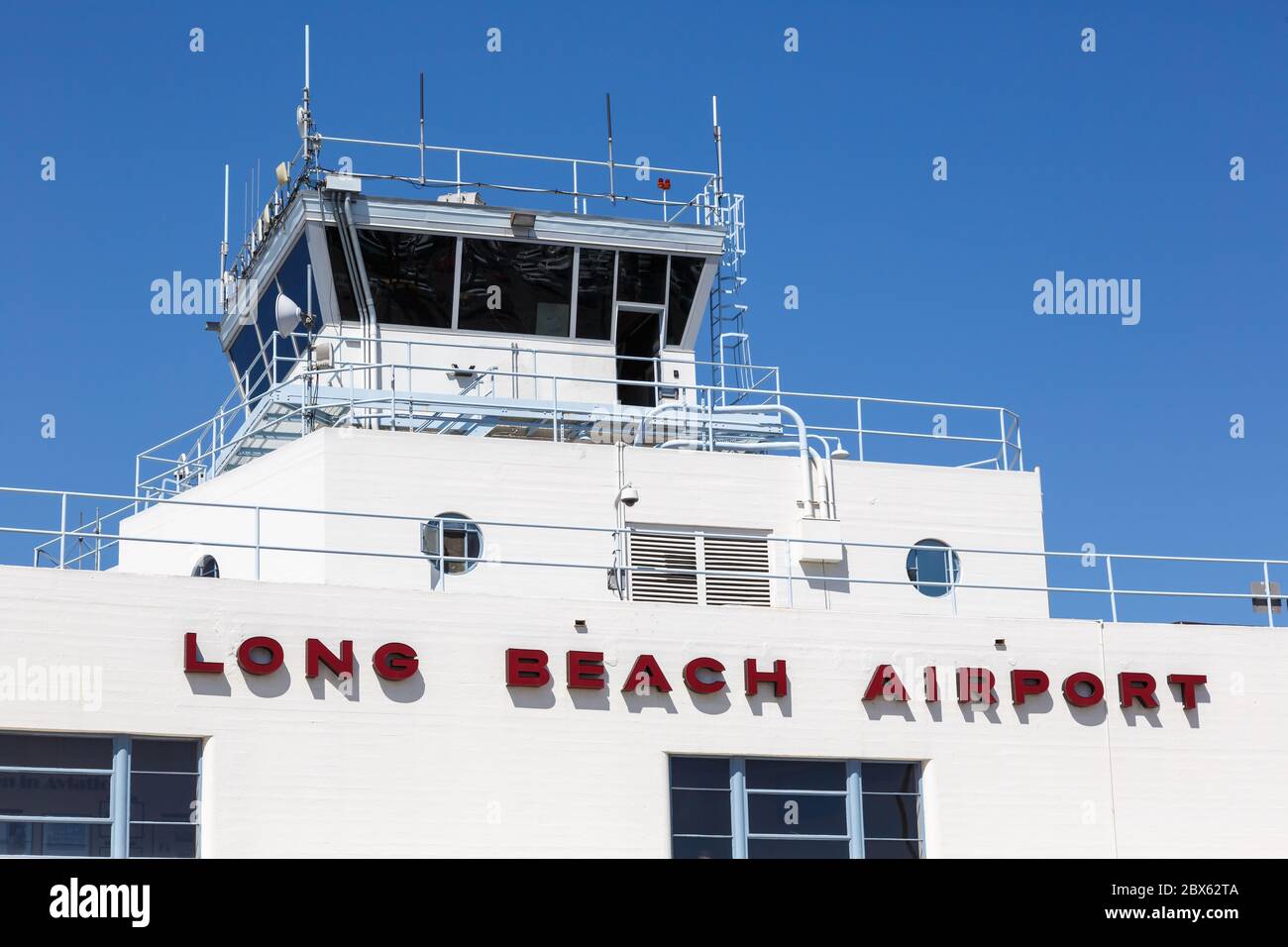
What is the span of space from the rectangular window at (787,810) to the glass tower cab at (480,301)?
651cm

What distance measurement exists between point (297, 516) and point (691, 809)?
6.23 metres

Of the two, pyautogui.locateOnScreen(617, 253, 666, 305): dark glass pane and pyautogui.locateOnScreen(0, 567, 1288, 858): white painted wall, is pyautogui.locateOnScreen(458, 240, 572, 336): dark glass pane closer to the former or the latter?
pyautogui.locateOnScreen(617, 253, 666, 305): dark glass pane

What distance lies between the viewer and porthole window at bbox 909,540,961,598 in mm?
24844

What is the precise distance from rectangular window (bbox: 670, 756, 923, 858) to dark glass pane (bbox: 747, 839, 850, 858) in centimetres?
1

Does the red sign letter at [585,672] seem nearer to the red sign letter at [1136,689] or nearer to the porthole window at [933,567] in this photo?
the porthole window at [933,567]

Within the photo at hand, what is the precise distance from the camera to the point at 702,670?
2084cm

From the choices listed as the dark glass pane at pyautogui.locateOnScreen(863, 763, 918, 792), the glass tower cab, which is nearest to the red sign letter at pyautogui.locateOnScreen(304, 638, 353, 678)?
the dark glass pane at pyautogui.locateOnScreen(863, 763, 918, 792)

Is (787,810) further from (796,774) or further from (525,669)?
(525,669)

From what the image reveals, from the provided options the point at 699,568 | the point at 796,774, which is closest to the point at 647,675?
the point at 796,774

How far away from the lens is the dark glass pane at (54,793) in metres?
18.2

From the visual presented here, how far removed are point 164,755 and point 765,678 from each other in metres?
6.52

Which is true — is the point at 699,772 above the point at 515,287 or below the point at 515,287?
below
